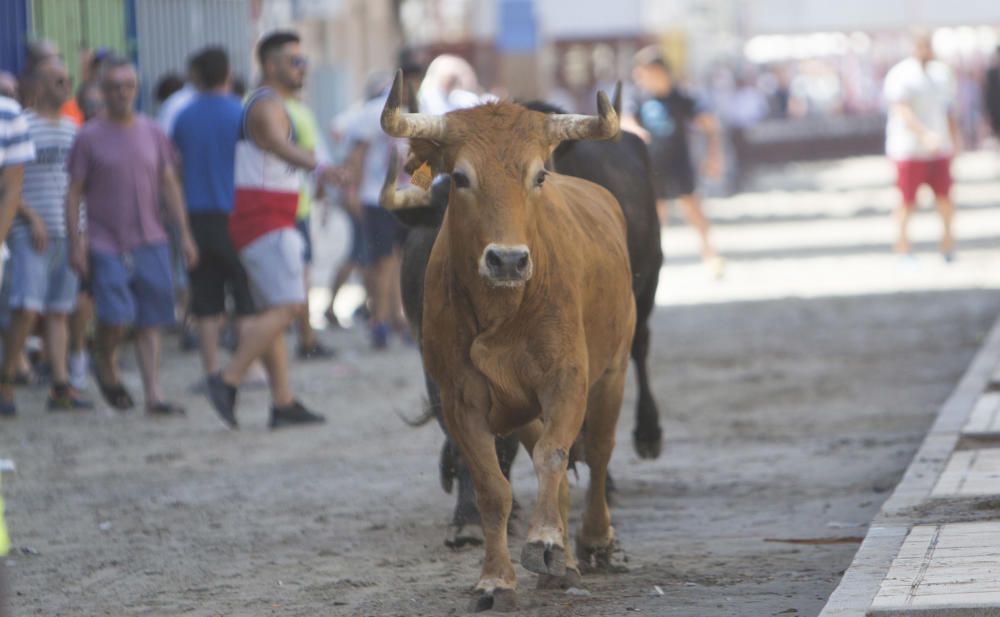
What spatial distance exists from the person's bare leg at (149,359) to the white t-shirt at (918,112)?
960cm

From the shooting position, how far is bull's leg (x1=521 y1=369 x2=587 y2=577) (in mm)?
6406

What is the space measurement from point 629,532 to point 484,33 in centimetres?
4130

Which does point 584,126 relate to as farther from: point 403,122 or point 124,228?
point 124,228

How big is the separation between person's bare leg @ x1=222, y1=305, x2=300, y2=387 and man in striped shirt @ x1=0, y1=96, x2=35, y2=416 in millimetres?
1834

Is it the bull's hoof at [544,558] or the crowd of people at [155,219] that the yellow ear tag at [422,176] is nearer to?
the bull's hoof at [544,558]

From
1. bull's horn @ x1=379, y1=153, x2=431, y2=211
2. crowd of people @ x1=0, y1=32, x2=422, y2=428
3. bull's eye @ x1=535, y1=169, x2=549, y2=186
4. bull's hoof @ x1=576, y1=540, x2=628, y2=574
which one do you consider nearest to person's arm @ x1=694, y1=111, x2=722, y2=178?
crowd of people @ x1=0, y1=32, x2=422, y2=428

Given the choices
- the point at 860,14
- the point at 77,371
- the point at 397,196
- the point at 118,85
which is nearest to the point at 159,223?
the point at 118,85

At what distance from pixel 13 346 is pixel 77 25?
514 cm

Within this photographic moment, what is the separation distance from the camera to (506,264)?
6.45 m

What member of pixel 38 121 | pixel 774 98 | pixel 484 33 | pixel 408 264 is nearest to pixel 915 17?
pixel 774 98

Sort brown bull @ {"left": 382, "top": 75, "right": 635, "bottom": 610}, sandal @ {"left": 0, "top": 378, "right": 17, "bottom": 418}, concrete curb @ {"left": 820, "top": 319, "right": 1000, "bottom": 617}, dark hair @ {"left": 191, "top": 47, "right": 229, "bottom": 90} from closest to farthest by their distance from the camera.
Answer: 1. concrete curb @ {"left": 820, "top": 319, "right": 1000, "bottom": 617}
2. brown bull @ {"left": 382, "top": 75, "right": 635, "bottom": 610}
3. sandal @ {"left": 0, "top": 378, "right": 17, "bottom": 418}
4. dark hair @ {"left": 191, "top": 47, "right": 229, "bottom": 90}

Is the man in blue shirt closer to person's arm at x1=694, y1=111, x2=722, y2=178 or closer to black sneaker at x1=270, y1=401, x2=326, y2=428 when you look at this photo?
black sneaker at x1=270, y1=401, x2=326, y2=428

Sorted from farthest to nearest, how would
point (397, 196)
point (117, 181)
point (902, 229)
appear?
1. point (902, 229)
2. point (117, 181)
3. point (397, 196)

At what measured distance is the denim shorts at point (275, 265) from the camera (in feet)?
37.5
